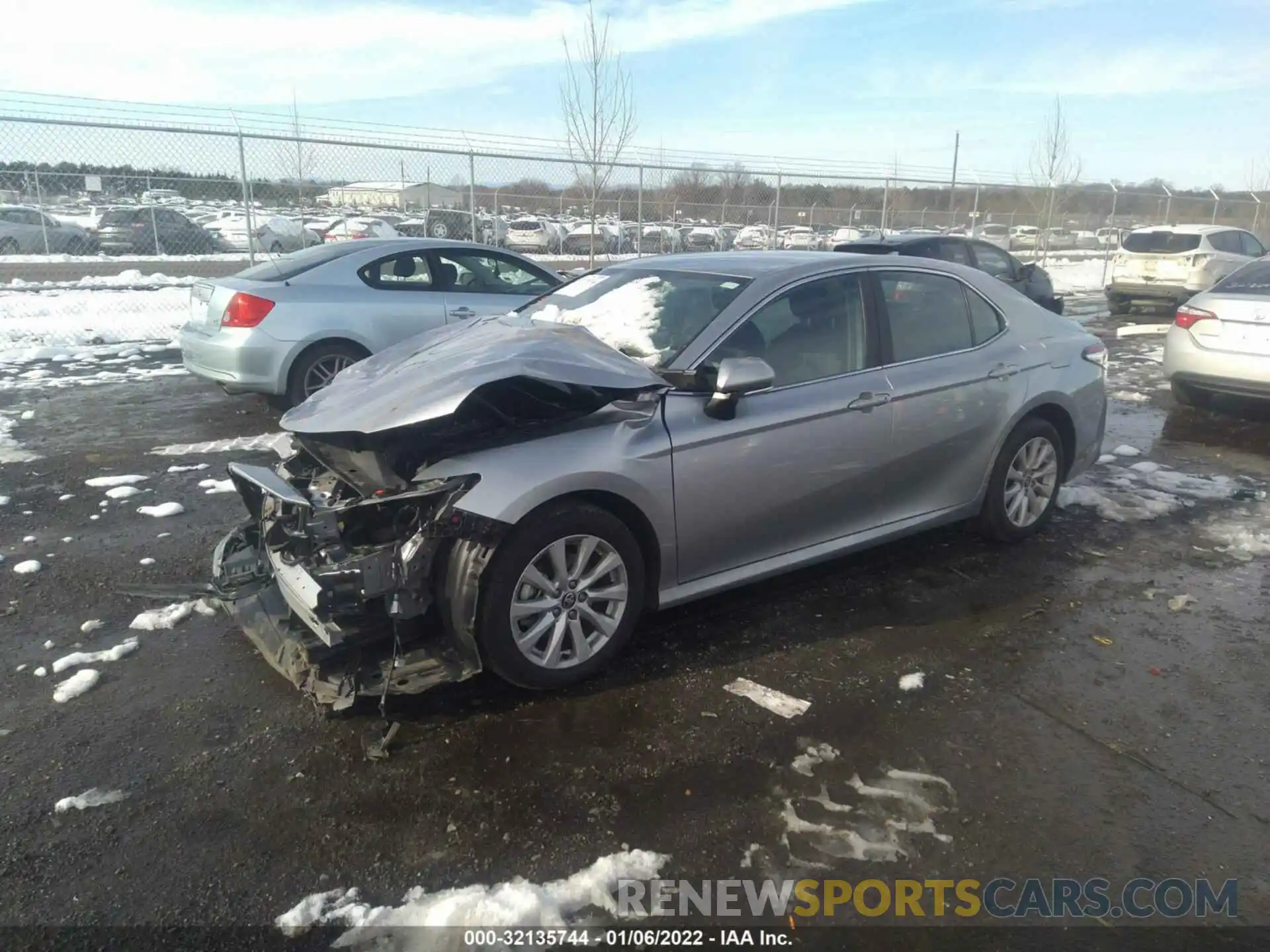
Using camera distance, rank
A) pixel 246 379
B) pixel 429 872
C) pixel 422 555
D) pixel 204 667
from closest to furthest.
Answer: pixel 429 872
pixel 422 555
pixel 204 667
pixel 246 379

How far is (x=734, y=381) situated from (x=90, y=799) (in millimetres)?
2717

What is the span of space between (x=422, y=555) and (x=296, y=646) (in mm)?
640

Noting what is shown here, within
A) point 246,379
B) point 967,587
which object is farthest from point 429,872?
point 246,379

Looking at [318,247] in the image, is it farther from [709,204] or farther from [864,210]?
[864,210]

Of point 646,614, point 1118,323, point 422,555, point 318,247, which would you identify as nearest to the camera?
point 422,555

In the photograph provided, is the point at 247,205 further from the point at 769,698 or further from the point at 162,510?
the point at 769,698

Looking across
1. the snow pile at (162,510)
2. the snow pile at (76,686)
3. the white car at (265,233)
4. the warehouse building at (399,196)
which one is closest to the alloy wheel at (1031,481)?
the snow pile at (76,686)

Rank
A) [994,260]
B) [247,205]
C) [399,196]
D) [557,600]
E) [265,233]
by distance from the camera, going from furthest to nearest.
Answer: [399,196]
[265,233]
[247,205]
[994,260]
[557,600]

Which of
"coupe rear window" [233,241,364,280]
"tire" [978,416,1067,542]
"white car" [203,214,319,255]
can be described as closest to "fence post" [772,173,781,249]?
"white car" [203,214,319,255]

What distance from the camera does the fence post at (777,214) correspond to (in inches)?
751

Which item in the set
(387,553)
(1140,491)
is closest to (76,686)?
(387,553)

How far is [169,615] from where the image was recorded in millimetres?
4078

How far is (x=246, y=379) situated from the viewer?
7.21 meters

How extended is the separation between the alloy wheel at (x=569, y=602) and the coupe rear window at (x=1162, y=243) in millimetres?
16649
